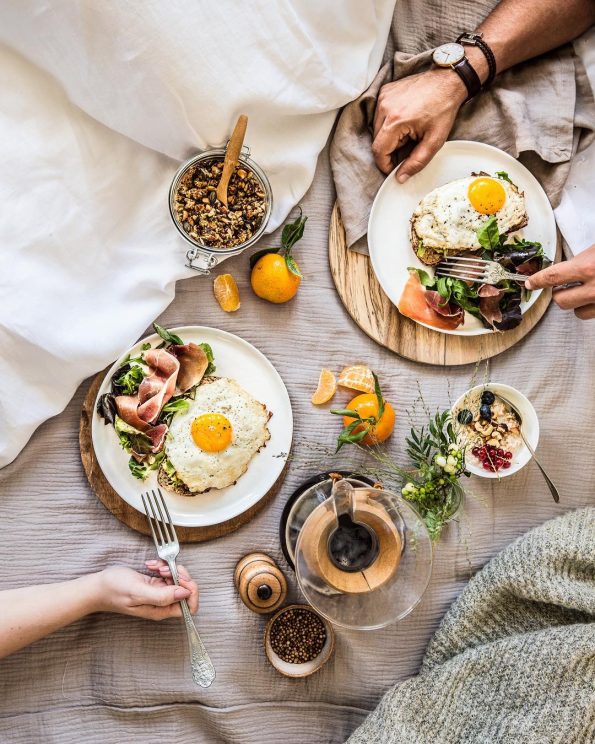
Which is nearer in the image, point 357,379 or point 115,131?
point 115,131

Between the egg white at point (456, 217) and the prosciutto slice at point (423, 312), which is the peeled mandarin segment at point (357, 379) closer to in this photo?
the prosciutto slice at point (423, 312)

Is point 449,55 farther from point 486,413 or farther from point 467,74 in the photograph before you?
point 486,413

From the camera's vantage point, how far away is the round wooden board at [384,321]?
1.77m

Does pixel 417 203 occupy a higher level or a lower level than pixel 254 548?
higher

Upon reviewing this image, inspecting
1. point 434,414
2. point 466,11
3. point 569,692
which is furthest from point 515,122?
point 569,692

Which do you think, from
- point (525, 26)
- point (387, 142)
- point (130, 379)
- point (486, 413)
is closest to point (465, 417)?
point (486, 413)

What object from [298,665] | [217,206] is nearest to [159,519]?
[298,665]

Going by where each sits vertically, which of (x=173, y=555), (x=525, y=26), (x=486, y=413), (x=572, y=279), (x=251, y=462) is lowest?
(x=173, y=555)

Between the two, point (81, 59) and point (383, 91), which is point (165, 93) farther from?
point (383, 91)

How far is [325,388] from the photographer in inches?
69.4

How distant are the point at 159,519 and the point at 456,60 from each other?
1.39 metres

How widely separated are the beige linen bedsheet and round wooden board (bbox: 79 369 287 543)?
0.03 meters

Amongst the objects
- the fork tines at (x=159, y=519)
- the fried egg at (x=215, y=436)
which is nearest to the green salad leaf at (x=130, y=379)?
the fried egg at (x=215, y=436)

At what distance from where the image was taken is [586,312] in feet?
5.59
